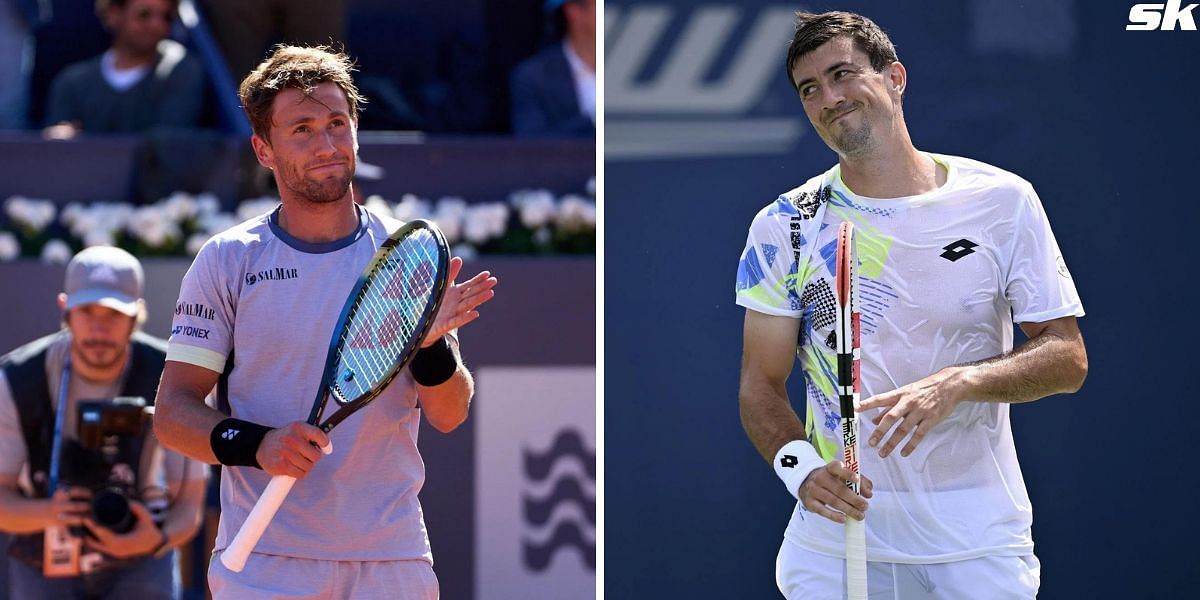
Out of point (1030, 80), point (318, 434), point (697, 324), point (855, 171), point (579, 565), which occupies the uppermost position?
point (1030, 80)

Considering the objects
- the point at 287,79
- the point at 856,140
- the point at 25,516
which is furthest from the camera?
the point at 25,516

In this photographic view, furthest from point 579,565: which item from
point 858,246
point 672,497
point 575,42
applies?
point 858,246

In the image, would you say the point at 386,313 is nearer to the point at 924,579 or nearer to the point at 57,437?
the point at 924,579

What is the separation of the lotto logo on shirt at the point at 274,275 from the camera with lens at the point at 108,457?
228cm

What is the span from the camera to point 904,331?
3688 mm

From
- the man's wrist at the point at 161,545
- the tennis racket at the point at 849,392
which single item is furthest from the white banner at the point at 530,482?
the tennis racket at the point at 849,392

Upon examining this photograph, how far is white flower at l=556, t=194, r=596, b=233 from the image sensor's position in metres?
6.88

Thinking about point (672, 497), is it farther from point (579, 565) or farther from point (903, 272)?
point (579, 565)

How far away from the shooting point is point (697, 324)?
478 cm

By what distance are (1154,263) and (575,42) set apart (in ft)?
11.6

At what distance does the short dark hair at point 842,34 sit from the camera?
12.6ft

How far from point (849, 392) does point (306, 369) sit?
1176 mm

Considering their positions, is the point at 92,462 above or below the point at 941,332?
below

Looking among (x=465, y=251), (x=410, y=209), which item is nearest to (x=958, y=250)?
(x=465, y=251)
